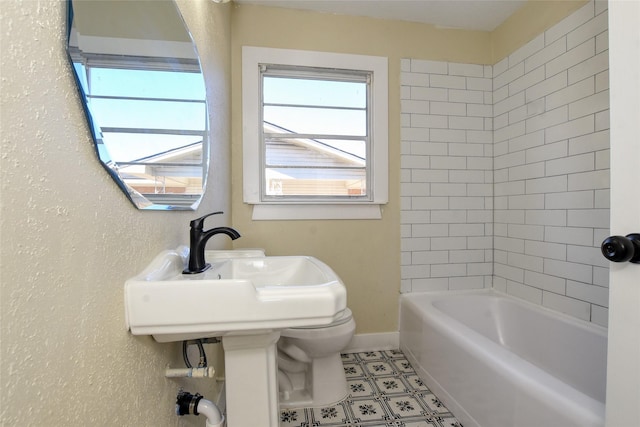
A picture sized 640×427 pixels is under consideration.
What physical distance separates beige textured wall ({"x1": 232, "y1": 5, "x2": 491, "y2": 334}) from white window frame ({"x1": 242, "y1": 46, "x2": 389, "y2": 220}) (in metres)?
0.04

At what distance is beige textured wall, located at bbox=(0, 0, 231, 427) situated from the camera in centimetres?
35

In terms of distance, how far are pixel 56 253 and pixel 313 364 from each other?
4.81ft

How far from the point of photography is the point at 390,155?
7.04ft

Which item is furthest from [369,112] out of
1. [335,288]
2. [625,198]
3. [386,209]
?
[335,288]

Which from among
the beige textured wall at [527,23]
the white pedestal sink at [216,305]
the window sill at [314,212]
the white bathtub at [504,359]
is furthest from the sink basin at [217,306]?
the beige textured wall at [527,23]

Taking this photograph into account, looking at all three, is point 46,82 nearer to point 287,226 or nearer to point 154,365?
point 154,365

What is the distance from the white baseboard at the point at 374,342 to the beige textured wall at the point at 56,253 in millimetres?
1655

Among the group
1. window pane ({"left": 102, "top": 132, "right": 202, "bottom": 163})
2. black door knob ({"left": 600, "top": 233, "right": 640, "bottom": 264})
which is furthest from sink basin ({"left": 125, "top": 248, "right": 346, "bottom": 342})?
black door knob ({"left": 600, "top": 233, "right": 640, "bottom": 264})

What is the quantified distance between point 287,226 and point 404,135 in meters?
1.05

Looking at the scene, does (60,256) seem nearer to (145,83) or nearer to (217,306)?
(217,306)

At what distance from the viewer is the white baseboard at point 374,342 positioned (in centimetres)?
214

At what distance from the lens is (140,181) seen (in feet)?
2.29

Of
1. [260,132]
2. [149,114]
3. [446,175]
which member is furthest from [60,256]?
[446,175]

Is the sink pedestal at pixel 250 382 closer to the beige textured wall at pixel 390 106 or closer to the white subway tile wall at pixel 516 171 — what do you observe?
the beige textured wall at pixel 390 106
